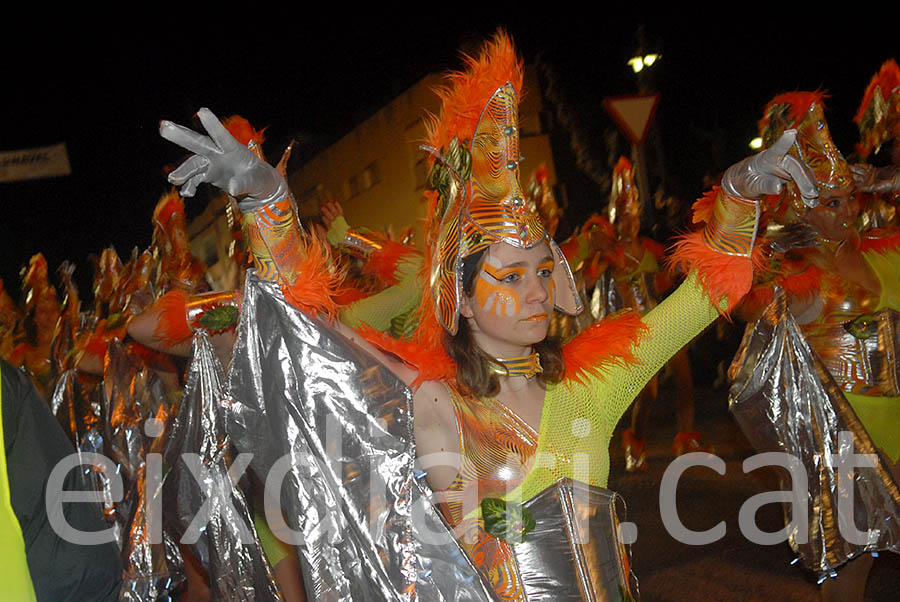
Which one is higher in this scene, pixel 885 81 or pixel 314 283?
pixel 885 81

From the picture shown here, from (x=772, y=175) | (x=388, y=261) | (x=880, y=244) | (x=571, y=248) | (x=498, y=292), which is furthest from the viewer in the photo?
(x=571, y=248)

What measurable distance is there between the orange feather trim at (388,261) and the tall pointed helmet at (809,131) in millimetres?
1927

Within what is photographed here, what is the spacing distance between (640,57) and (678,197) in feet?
9.14

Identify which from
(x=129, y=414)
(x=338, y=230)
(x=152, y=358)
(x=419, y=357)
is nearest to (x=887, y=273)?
(x=419, y=357)

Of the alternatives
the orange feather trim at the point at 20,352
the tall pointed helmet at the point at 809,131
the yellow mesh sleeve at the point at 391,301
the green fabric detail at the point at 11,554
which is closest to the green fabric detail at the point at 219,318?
the yellow mesh sleeve at the point at 391,301

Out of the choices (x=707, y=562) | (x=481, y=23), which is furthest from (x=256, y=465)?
(x=481, y=23)

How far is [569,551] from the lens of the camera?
7.61 feet

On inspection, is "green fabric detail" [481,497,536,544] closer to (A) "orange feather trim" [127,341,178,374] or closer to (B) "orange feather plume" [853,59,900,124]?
(A) "orange feather trim" [127,341,178,374]

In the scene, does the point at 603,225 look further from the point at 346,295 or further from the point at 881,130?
the point at 346,295

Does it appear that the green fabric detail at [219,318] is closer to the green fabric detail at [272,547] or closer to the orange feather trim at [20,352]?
the green fabric detail at [272,547]

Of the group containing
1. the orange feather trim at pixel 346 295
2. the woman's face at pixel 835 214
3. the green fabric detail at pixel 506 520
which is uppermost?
the orange feather trim at pixel 346 295

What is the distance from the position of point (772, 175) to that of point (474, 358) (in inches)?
37.9

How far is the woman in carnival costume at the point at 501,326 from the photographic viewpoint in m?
2.32

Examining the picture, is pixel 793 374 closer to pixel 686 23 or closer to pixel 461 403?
pixel 461 403
